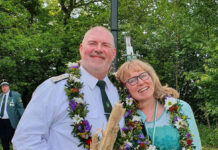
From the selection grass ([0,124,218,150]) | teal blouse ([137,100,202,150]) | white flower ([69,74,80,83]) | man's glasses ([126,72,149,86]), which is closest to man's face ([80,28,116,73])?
white flower ([69,74,80,83])

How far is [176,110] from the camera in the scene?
9.29 feet

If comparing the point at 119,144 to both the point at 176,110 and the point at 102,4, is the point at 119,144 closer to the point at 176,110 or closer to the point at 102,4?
the point at 176,110

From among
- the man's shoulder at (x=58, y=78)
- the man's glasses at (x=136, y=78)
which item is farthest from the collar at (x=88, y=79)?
A: the man's glasses at (x=136, y=78)

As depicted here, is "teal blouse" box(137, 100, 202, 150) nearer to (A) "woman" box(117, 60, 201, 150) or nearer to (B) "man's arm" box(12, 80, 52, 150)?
(A) "woman" box(117, 60, 201, 150)

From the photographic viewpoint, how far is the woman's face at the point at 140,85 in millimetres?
2762

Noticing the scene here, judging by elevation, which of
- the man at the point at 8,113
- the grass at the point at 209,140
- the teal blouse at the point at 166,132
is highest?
the teal blouse at the point at 166,132

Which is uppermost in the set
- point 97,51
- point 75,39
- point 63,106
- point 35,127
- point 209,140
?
point 75,39

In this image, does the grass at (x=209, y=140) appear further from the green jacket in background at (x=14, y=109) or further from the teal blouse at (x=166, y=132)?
the teal blouse at (x=166, y=132)

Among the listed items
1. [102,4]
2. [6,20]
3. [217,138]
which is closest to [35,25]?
[6,20]

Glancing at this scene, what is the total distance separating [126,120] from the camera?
2.75 m

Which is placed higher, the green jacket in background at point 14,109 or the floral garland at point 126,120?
the floral garland at point 126,120

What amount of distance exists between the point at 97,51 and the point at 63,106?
1.83ft

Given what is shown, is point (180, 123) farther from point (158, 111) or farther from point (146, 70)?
point (146, 70)

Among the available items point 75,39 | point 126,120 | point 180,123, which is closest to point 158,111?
point 180,123
